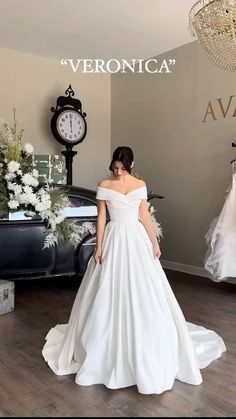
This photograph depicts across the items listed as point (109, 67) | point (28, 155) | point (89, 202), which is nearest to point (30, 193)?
point (28, 155)

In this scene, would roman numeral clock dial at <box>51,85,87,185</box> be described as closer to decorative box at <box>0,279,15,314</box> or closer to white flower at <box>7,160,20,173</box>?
white flower at <box>7,160,20,173</box>

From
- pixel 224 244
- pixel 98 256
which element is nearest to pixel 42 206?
pixel 98 256

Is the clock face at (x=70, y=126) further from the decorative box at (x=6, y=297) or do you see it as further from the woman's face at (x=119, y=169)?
the woman's face at (x=119, y=169)

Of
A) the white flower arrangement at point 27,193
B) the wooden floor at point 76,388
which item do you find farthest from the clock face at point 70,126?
the wooden floor at point 76,388

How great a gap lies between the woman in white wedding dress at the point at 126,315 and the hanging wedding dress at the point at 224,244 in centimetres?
141

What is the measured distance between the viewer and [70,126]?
500 centimetres

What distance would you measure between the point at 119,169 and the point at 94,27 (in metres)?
2.60

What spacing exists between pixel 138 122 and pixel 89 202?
2.03 m

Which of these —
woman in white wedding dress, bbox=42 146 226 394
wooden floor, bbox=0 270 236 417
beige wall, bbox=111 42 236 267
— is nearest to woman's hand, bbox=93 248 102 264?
woman in white wedding dress, bbox=42 146 226 394

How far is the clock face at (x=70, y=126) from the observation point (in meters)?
4.92

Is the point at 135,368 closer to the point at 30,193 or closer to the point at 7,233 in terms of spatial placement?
the point at 30,193

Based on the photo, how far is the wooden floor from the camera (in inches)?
69.9

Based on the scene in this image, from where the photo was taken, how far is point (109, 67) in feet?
17.9

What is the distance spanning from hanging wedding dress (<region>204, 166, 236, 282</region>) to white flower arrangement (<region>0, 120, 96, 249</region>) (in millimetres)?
1332
